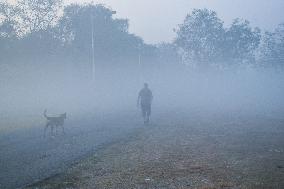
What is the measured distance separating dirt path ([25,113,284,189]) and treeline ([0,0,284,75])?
1972cm

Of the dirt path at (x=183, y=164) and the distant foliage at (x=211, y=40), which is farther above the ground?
the distant foliage at (x=211, y=40)

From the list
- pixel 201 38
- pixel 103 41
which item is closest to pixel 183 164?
pixel 103 41

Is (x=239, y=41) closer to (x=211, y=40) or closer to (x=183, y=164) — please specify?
(x=211, y=40)

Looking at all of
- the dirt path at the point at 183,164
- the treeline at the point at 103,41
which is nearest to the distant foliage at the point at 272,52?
the treeline at the point at 103,41

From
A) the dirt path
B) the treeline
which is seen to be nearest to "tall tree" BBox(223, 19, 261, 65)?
the treeline

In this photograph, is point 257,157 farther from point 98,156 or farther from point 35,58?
point 35,58

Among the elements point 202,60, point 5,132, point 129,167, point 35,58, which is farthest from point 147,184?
point 202,60

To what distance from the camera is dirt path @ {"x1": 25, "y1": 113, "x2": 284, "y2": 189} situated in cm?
1040

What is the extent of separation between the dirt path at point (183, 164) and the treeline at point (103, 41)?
1972cm

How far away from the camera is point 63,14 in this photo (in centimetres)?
6247

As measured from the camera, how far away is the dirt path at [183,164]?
1040 cm

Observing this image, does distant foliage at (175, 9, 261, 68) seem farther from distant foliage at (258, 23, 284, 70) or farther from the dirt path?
the dirt path

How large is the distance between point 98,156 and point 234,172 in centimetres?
550

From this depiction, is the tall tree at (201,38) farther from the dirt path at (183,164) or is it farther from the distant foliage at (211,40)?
the dirt path at (183,164)
